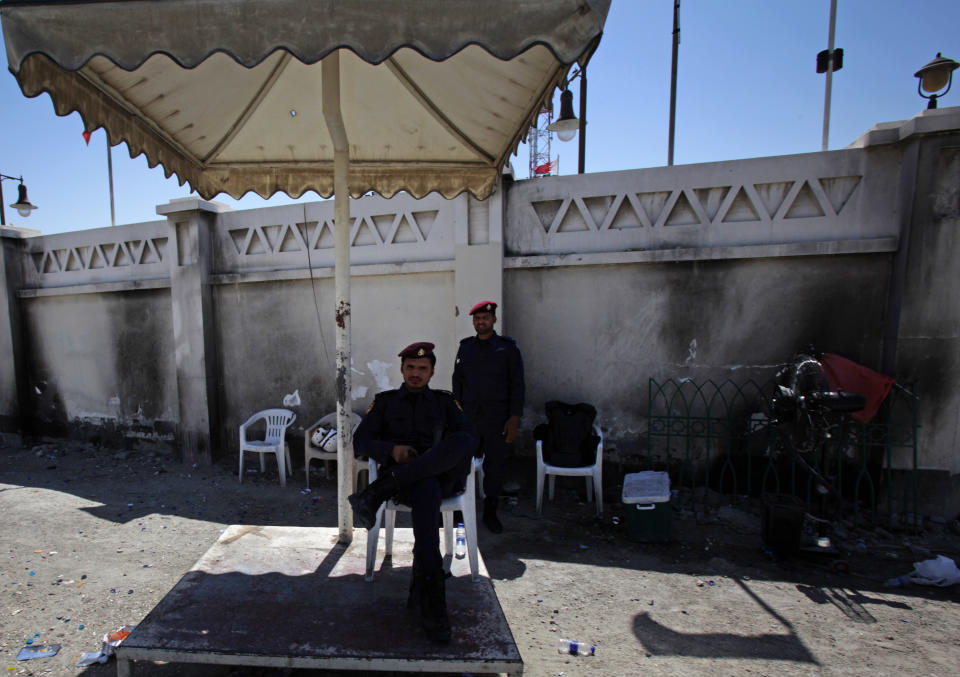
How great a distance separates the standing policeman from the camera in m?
4.57

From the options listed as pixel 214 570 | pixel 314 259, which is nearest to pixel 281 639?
pixel 214 570

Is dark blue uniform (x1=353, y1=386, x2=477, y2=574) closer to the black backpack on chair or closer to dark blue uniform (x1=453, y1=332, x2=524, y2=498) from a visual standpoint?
dark blue uniform (x1=453, y1=332, x2=524, y2=498)

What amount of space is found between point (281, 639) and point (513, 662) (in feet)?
3.51

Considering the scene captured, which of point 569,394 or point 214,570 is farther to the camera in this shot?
point 569,394

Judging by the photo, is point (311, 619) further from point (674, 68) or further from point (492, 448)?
point (674, 68)

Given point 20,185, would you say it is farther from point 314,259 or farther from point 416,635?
point 416,635

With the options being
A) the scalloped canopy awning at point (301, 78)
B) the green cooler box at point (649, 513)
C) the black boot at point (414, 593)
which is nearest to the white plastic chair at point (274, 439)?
the scalloped canopy awning at point (301, 78)

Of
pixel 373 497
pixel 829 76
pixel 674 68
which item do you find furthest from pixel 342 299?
pixel 674 68

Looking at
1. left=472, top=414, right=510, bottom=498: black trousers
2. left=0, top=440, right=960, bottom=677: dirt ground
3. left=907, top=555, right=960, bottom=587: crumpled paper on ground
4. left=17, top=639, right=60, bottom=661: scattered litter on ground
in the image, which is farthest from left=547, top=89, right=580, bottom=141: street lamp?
left=17, top=639, right=60, bottom=661: scattered litter on ground

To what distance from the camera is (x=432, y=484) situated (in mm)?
2768

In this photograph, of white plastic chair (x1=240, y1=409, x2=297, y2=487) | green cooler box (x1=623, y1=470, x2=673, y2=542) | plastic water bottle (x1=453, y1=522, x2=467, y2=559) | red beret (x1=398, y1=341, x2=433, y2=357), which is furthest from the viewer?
white plastic chair (x1=240, y1=409, x2=297, y2=487)

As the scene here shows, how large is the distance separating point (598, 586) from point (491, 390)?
5.91 feet

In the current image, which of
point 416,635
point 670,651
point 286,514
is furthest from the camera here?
point 286,514

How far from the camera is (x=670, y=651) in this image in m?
2.84
